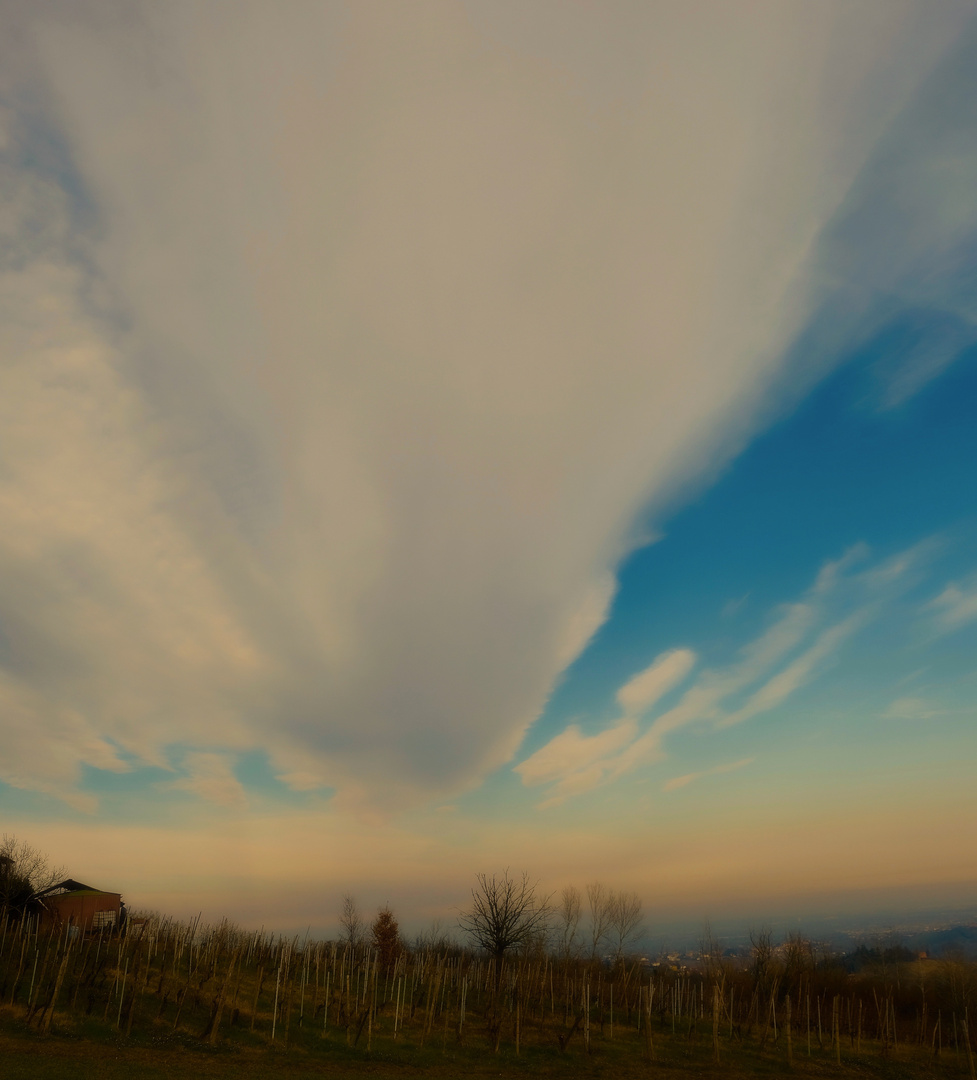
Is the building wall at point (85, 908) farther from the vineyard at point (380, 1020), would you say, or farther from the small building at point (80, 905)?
the vineyard at point (380, 1020)

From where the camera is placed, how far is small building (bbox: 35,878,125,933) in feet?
180

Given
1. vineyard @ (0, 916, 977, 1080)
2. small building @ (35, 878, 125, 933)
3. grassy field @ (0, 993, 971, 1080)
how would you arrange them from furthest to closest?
small building @ (35, 878, 125, 933) < vineyard @ (0, 916, 977, 1080) < grassy field @ (0, 993, 971, 1080)

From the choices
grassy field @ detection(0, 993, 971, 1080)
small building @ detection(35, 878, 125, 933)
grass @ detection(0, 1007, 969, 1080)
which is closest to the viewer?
grass @ detection(0, 1007, 969, 1080)

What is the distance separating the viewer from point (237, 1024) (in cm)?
3064

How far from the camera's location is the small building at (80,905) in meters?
54.9

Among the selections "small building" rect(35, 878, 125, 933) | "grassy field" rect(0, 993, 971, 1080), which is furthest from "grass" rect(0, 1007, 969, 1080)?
"small building" rect(35, 878, 125, 933)

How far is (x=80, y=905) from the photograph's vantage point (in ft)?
193

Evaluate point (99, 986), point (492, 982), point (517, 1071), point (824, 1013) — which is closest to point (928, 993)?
point (824, 1013)

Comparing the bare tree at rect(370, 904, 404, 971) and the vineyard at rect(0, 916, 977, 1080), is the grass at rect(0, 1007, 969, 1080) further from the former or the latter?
the bare tree at rect(370, 904, 404, 971)

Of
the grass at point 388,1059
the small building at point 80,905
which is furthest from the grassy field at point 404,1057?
the small building at point 80,905

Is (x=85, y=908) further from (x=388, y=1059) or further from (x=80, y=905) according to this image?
(x=388, y=1059)

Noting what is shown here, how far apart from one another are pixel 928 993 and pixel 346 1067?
64.5m

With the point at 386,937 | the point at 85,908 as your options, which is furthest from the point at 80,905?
the point at 386,937

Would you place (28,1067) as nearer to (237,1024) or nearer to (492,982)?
(237,1024)
